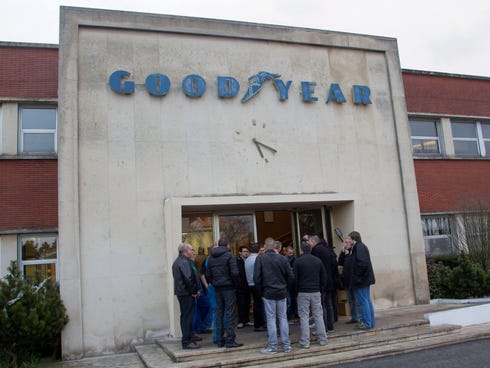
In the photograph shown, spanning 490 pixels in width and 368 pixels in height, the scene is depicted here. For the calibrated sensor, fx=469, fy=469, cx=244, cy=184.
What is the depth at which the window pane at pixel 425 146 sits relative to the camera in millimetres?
16250

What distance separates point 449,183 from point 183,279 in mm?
11425

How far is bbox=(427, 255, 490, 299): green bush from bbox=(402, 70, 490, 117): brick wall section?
19.5 ft

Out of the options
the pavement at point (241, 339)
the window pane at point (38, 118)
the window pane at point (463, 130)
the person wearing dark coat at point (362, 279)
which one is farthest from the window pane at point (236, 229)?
the window pane at point (463, 130)

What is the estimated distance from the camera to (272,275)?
316 inches

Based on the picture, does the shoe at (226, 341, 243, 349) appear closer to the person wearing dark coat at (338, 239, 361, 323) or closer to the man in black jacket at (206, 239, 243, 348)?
the man in black jacket at (206, 239, 243, 348)

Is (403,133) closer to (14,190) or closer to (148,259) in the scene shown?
(148,259)

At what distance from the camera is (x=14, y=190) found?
39.2 ft

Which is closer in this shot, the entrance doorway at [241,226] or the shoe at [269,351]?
the shoe at [269,351]

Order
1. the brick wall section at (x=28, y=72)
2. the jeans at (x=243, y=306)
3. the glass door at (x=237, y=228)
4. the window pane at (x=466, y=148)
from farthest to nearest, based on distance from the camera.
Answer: the window pane at (x=466, y=148) → the brick wall section at (x=28, y=72) → the glass door at (x=237, y=228) → the jeans at (x=243, y=306)

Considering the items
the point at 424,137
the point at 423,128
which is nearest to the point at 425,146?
the point at 424,137

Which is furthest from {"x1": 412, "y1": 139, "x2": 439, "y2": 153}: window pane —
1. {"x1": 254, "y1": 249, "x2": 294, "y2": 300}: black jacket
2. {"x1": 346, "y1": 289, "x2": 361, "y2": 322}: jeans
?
{"x1": 254, "y1": 249, "x2": 294, "y2": 300}: black jacket

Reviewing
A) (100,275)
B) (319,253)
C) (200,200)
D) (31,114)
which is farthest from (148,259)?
(31,114)

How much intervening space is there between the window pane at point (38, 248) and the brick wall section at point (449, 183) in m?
11.5

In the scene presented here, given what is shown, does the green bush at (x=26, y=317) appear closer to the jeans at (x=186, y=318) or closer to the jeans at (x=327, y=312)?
the jeans at (x=186, y=318)
